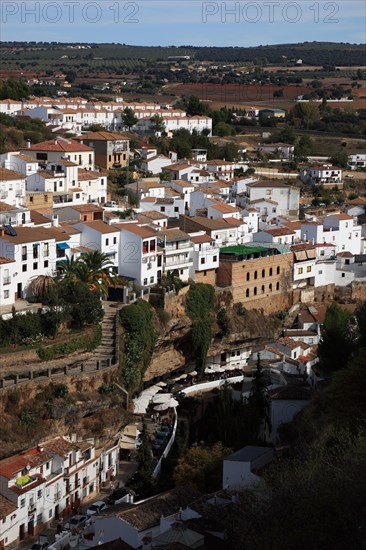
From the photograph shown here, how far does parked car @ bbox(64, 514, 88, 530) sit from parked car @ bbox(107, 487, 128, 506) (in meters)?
0.68

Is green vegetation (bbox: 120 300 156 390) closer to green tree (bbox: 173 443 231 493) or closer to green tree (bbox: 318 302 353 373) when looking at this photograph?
green tree (bbox: 318 302 353 373)

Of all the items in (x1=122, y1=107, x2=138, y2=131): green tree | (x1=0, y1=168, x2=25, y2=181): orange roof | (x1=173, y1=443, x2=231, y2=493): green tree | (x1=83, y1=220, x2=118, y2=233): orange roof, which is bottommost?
(x1=173, y1=443, x2=231, y2=493): green tree

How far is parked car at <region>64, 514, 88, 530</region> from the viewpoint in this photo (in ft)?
64.9

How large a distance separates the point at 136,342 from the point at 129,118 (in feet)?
95.3

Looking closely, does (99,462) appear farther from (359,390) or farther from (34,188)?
(34,188)

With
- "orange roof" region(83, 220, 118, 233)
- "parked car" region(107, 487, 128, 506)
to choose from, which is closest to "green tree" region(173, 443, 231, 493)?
"parked car" region(107, 487, 128, 506)

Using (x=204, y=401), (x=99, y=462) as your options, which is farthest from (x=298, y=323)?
(x=99, y=462)

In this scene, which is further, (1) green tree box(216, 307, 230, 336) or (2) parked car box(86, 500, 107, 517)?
(1) green tree box(216, 307, 230, 336)

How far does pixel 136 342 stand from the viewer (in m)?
26.5

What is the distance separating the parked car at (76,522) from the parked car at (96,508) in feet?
0.68

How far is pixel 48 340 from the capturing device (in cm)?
2495

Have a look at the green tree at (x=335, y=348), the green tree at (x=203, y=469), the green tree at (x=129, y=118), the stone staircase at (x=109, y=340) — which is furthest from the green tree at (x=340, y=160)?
the green tree at (x=203, y=469)

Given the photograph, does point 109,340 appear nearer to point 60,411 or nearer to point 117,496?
point 60,411

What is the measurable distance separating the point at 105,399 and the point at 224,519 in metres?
7.99
